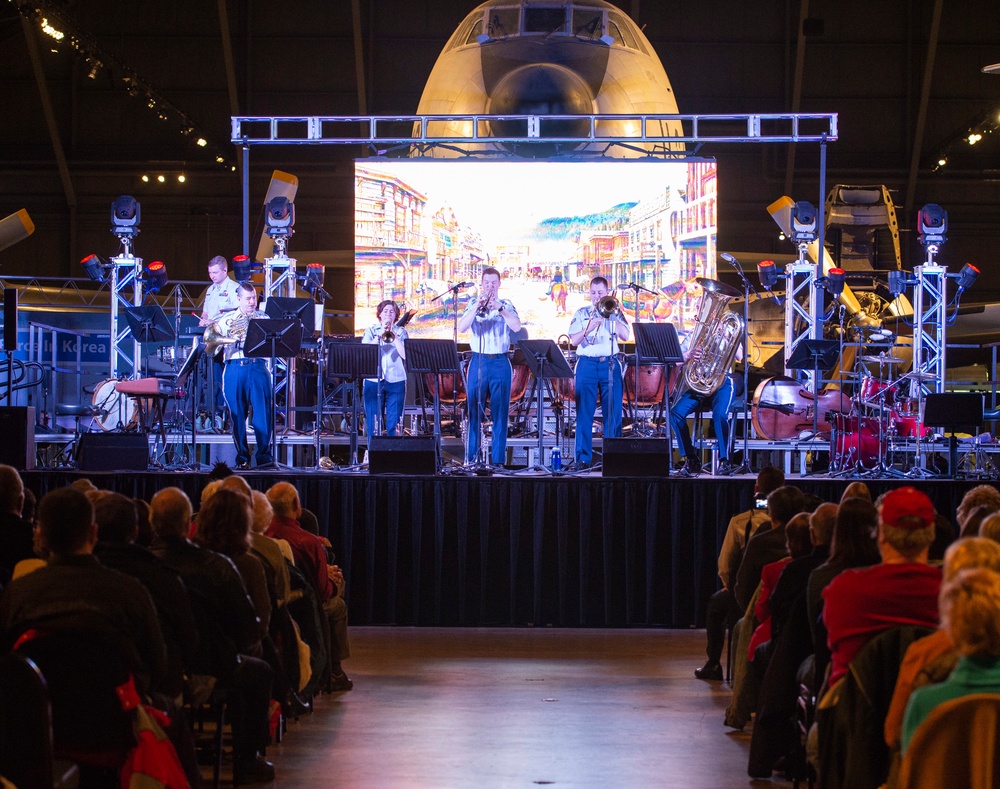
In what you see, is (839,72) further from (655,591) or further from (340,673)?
(340,673)

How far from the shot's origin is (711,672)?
6559 mm

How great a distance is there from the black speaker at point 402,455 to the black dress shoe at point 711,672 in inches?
98.8

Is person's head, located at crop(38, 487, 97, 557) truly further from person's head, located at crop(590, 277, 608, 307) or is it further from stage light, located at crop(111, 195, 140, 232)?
stage light, located at crop(111, 195, 140, 232)

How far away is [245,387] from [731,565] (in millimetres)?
4596

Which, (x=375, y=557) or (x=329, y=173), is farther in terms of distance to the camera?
(x=329, y=173)

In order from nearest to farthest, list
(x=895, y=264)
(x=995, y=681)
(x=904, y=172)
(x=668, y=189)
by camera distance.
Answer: (x=995, y=681)
(x=668, y=189)
(x=895, y=264)
(x=904, y=172)

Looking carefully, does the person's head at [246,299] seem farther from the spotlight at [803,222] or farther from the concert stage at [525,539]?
the spotlight at [803,222]

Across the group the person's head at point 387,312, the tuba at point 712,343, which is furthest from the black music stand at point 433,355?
the tuba at point 712,343

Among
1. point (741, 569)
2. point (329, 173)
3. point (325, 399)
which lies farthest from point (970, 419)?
point (329, 173)

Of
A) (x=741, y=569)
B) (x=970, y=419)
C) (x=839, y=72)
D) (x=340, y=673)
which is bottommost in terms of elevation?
(x=340, y=673)

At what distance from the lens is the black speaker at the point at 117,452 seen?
8.66 metres

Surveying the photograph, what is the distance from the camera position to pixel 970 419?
877 centimetres

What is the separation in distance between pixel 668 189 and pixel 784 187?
8.75m

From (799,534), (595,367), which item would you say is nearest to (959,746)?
(799,534)
